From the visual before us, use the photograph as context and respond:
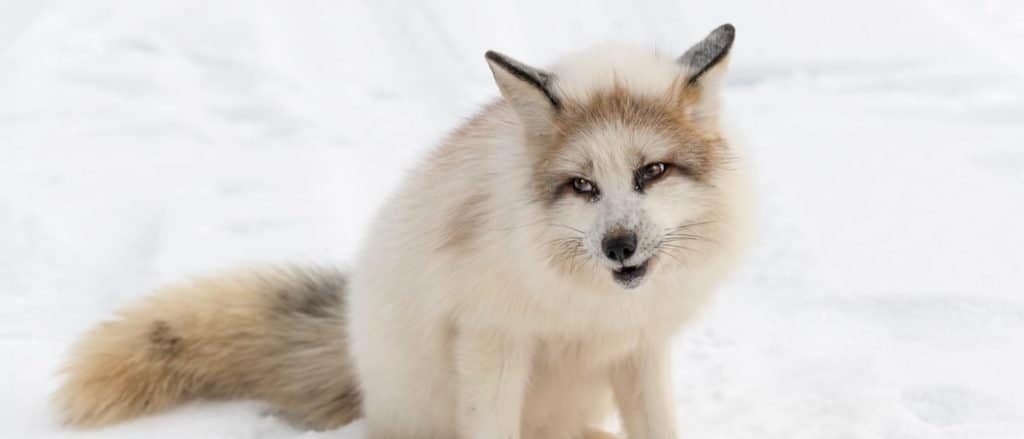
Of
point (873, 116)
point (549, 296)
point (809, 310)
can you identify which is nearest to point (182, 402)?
point (549, 296)

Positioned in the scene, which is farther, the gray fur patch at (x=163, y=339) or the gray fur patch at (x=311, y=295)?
the gray fur patch at (x=311, y=295)

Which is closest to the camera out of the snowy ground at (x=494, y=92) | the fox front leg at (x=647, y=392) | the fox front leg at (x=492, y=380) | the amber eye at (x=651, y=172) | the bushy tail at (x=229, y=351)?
the amber eye at (x=651, y=172)

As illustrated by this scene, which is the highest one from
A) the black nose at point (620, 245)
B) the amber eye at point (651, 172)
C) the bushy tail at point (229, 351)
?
the amber eye at point (651, 172)

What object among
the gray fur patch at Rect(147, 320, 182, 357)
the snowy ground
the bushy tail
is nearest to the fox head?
the snowy ground

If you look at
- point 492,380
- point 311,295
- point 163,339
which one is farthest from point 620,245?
point 163,339

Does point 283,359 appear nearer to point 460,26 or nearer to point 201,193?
point 201,193

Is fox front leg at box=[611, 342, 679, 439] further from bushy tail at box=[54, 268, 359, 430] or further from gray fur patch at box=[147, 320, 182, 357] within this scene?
gray fur patch at box=[147, 320, 182, 357]

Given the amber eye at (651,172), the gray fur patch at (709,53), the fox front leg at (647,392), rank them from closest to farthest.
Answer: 1. the amber eye at (651,172)
2. the gray fur patch at (709,53)
3. the fox front leg at (647,392)

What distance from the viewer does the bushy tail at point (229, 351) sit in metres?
4.46

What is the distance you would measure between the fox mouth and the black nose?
59mm

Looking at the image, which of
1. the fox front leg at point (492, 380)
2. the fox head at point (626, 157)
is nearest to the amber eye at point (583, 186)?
the fox head at point (626, 157)

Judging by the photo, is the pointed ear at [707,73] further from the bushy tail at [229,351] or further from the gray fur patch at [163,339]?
the gray fur patch at [163,339]

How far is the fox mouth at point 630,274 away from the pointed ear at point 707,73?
55 cm

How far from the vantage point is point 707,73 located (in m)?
3.49
